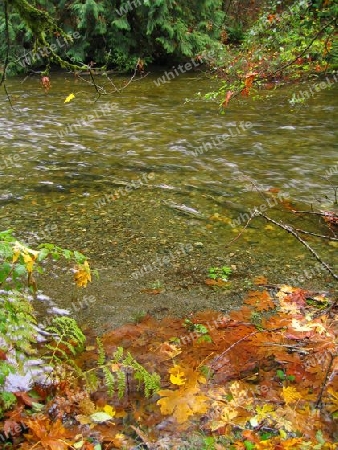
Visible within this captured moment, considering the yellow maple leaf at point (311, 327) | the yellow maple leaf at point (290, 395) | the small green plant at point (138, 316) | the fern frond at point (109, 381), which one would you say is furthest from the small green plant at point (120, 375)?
the yellow maple leaf at point (311, 327)

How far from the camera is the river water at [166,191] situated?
486 cm

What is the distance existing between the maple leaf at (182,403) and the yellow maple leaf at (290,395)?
57cm

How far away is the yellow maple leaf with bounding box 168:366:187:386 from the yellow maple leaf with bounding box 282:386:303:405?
0.74m

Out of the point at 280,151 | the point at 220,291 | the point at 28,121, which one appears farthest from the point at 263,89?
the point at 220,291

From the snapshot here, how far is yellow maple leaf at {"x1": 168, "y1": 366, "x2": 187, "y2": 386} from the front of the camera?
330cm

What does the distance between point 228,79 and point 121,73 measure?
4.69 m

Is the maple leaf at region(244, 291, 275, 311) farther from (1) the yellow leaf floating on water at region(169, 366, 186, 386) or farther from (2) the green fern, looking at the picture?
(2) the green fern

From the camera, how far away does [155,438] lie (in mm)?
3006

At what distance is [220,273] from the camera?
16.4ft

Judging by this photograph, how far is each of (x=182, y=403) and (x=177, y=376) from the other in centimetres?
26

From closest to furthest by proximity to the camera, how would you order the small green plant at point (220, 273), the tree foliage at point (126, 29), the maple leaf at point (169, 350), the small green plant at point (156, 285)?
the maple leaf at point (169, 350), the small green plant at point (156, 285), the small green plant at point (220, 273), the tree foliage at point (126, 29)

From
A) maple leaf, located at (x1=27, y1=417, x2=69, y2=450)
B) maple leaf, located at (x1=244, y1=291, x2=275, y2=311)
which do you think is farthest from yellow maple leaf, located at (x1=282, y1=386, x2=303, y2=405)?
maple leaf, located at (x1=27, y1=417, x2=69, y2=450)

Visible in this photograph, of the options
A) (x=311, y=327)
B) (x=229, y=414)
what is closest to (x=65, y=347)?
(x=229, y=414)

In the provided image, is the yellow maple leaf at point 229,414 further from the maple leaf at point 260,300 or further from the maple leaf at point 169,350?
the maple leaf at point 260,300
